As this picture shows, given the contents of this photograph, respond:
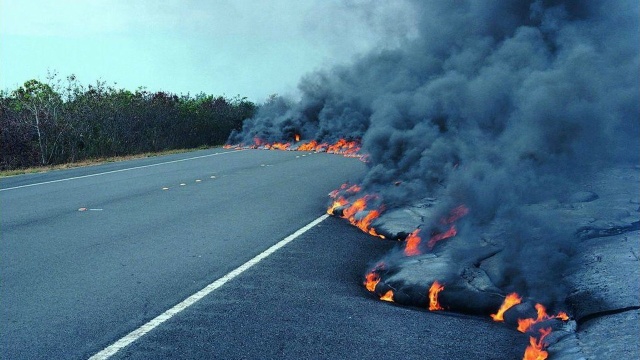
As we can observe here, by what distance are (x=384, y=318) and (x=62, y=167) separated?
16.0 metres

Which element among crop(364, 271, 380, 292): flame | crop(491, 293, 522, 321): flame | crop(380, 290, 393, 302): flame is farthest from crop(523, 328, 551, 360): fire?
crop(364, 271, 380, 292): flame

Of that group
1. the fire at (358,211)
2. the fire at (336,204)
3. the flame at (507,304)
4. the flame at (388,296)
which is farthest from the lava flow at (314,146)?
the flame at (507,304)

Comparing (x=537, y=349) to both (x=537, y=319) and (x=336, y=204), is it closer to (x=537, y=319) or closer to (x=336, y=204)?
(x=537, y=319)

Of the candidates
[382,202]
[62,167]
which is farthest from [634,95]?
[62,167]

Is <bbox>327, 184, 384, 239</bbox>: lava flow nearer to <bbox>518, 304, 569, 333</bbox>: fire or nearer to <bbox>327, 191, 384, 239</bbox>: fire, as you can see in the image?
<bbox>327, 191, 384, 239</bbox>: fire

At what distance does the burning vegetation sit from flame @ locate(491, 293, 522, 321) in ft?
0.07

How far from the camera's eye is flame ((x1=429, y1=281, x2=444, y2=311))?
195 inches

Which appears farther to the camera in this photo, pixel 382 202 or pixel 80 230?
pixel 382 202

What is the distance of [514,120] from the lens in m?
8.81

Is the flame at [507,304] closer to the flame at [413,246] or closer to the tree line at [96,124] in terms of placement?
the flame at [413,246]

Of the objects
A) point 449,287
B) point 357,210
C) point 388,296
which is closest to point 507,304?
point 449,287

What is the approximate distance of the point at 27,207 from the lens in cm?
995

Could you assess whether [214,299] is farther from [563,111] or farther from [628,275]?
[563,111]

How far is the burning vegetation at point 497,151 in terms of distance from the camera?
202 inches
